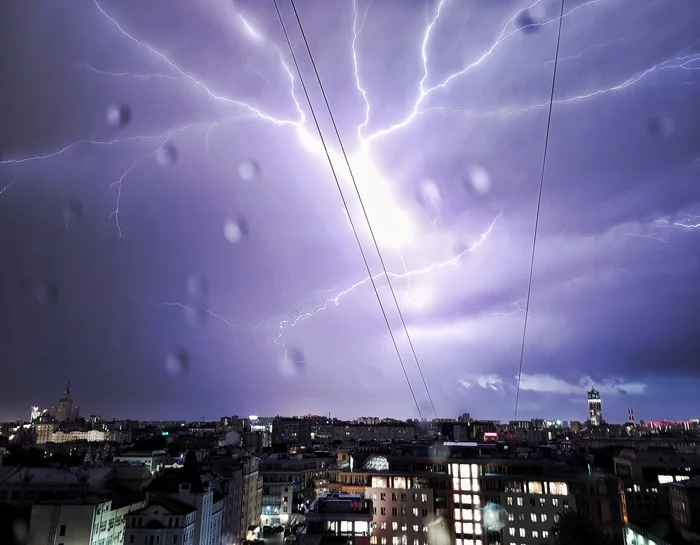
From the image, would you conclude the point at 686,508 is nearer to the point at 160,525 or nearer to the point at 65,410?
the point at 160,525

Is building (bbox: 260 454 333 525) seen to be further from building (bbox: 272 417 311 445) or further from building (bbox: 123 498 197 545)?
building (bbox: 272 417 311 445)

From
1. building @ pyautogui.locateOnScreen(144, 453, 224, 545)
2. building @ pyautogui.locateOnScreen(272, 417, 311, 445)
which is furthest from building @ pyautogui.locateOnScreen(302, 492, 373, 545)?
building @ pyautogui.locateOnScreen(272, 417, 311, 445)

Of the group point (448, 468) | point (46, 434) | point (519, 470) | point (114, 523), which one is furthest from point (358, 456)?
point (46, 434)

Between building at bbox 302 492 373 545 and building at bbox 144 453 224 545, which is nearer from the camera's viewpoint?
building at bbox 302 492 373 545

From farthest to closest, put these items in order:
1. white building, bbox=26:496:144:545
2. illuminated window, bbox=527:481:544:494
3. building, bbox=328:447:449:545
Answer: building, bbox=328:447:449:545, illuminated window, bbox=527:481:544:494, white building, bbox=26:496:144:545

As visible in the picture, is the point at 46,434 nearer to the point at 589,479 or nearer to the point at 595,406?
the point at 589,479

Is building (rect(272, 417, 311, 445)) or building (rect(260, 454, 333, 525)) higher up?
building (rect(272, 417, 311, 445))

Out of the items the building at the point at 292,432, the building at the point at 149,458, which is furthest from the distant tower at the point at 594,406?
the building at the point at 149,458

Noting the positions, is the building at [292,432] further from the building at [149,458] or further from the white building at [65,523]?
the white building at [65,523]

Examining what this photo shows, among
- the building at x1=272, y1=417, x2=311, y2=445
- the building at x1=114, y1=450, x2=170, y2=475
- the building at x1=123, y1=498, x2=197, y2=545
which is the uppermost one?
the building at x1=272, y1=417, x2=311, y2=445
